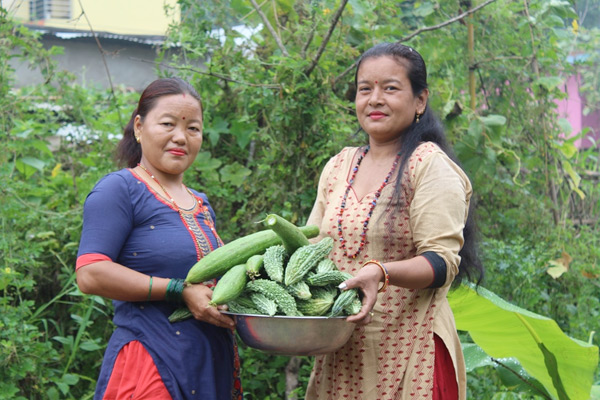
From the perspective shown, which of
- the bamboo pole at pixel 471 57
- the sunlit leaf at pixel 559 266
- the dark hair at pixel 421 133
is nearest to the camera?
the dark hair at pixel 421 133

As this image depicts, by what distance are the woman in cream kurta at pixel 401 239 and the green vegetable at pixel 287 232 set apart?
24 cm

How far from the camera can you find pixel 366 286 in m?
Result: 2.28

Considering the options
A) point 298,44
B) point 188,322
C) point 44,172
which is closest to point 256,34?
point 298,44

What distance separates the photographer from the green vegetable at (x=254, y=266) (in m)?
2.36

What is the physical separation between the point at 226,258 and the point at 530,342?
79.9 inches

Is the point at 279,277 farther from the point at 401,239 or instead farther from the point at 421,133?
the point at 421,133

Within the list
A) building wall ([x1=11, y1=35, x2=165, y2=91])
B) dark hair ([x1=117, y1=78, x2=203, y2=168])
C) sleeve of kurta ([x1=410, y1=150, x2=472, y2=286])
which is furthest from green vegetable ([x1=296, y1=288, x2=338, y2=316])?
building wall ([x1=11, y1=35, x2=165, y2=91])

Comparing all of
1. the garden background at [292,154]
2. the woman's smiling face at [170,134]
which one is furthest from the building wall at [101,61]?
the woman's smiling face at [170,134]

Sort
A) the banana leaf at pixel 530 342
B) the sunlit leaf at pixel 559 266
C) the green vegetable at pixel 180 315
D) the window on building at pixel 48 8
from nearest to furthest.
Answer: the green vegetable at pixel 180 315
the banana leaf at pixel 530 342
the sunlit leaf at pixel 559 266
the window on building at pixel 48 8

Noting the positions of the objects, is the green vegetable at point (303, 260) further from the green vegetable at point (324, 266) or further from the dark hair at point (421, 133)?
the dark hair at point (421, 133)

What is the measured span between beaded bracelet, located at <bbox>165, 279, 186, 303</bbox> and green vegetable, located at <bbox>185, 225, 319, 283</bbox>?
1.2 inches

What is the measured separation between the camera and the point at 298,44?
186 inches

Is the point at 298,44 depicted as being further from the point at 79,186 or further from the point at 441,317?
the point at 441,317

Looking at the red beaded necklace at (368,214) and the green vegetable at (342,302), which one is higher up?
the red beaded necklace at (368,214)
